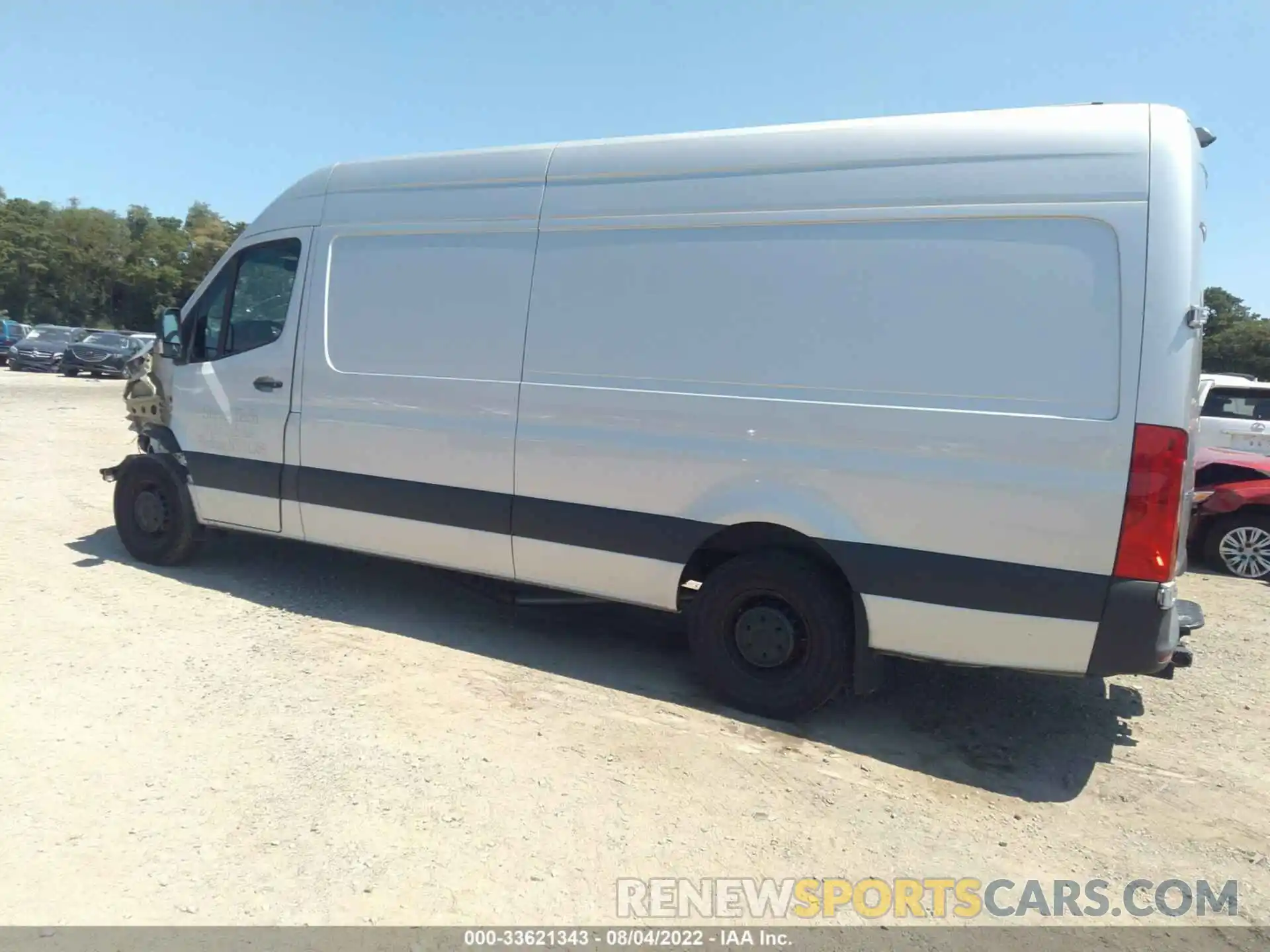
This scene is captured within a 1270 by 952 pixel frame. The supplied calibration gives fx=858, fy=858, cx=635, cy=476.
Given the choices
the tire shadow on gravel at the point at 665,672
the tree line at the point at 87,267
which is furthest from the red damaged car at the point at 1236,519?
the tree line at the point at 87,267

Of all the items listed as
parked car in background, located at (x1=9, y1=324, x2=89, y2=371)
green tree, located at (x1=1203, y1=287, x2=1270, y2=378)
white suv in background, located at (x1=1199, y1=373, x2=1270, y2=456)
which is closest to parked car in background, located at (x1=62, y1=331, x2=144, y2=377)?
parked car in background, located at (x1=9, y1=324, x2=89, y2=371)

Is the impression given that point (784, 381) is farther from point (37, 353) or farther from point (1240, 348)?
point (1240, 348)

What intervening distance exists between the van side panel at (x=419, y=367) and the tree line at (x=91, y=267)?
5306 centimetres

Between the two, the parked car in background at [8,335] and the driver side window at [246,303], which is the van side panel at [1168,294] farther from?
the parked car in background at [8,335]

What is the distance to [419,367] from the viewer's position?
5180mm

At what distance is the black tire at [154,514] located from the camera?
632 centimetres

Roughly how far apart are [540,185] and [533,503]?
1801mm

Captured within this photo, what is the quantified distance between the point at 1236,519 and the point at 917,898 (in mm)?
7053

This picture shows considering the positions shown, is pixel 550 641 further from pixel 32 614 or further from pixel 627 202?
pixel 32 614

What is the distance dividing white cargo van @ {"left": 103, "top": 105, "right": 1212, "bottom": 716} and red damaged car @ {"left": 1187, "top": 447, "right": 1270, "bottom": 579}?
16.0 ft

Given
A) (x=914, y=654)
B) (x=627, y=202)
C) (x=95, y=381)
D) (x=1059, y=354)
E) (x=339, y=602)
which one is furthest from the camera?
(x=95, y=381)

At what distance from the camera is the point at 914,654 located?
4074 mm

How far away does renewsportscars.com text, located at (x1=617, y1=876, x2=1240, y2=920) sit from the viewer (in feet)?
9.71

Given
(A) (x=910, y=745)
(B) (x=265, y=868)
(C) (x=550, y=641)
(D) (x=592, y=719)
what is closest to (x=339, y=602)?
(C) (x=550, y=641)
